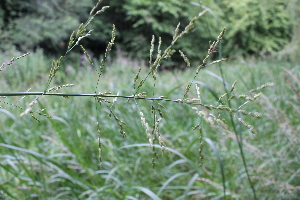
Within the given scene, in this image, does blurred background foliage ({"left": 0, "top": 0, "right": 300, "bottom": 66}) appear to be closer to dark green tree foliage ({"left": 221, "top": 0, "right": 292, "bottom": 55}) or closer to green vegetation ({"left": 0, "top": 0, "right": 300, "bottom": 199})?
dark green tree foliage ({"left": 221, "top": 0, "right": 292, "bottom": 55})

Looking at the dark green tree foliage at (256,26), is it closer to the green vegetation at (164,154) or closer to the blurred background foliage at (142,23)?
the blurred background foliage at (142,23)

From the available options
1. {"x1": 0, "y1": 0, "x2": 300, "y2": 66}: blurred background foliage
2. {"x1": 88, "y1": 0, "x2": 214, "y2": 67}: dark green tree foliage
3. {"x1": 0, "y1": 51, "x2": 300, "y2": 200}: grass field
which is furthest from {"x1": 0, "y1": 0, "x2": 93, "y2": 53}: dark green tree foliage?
{"x1": 0, "y1": 51, "x2": 300, "y2": 200}: grass field

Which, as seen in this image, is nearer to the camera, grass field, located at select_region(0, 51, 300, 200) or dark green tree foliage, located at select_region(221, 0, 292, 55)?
grass field, located at select_region(0, 51, 300, 200)

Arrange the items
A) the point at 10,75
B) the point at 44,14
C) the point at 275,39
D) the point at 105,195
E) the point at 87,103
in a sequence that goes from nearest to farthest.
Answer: the point at 105,195 → the point at 87,103 → the point at 10,75 → the point at 44,14 → the point at 275,39

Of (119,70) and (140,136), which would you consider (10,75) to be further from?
(140,136)

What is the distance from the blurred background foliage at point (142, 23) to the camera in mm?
8172

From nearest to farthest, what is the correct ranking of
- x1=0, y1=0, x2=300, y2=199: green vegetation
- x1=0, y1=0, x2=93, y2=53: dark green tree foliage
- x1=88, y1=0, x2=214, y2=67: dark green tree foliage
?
x1=0, y1=0, x2=300, y2=199: green vegetation → x1=0, y1=0, x2=93, y2=53: dark green tree foliage → x1=88, y1=0, x2=214, y2=67: dark green tree foliage

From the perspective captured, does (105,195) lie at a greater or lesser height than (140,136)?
lesser

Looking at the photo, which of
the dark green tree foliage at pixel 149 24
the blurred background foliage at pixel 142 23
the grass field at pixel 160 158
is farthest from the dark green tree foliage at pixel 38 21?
the grass field at pixel 160 158

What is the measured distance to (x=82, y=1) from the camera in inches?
359

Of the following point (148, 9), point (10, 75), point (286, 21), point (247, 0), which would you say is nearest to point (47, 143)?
point (10, 75)

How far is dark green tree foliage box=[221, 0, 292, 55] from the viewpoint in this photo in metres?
10.0

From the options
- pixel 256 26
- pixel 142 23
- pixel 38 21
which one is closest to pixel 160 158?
pixel 38 21

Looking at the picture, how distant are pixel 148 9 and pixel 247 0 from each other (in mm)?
3395
